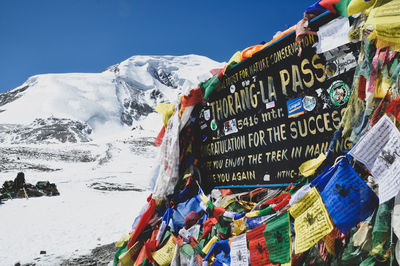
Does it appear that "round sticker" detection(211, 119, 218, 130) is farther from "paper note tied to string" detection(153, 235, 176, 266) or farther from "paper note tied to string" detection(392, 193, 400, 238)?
"paper note tied to string" detection(392, 193, 400, 238)

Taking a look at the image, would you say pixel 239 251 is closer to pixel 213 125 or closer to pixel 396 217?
pixel 396 217

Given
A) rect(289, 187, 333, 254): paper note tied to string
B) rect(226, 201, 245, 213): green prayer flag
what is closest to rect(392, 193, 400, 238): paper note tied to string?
rect(289, 187, 333, 254): paper note tied to string

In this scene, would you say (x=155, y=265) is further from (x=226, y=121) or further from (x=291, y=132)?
(x=291, y=132)

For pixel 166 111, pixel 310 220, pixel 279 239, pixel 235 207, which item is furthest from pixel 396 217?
pixel 166 111

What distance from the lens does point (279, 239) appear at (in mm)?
1903

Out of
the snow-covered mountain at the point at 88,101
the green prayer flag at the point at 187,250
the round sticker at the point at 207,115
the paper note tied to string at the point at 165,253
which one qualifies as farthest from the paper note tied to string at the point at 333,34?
the snow-covered mountain at the point at 88,101

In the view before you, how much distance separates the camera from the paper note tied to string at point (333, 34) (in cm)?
192

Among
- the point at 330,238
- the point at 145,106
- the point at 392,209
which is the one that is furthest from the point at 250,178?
the point at 145,106

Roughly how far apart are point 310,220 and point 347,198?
0.93 feet

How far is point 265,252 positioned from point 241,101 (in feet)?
5.02

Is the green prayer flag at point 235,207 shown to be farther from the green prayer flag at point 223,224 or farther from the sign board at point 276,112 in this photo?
the sign board at point 276,112

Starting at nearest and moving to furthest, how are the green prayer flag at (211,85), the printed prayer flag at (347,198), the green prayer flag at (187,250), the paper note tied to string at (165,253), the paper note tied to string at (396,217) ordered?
the paper note tied to string at (396,217) < the printed prayer flag at (347,198) < the green prayer flag at (187,250) < the paper note tied to string at (165,253) < the green prayer flag at (211,85)

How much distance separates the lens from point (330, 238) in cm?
165

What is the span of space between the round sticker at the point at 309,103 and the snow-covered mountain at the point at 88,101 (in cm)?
7885
